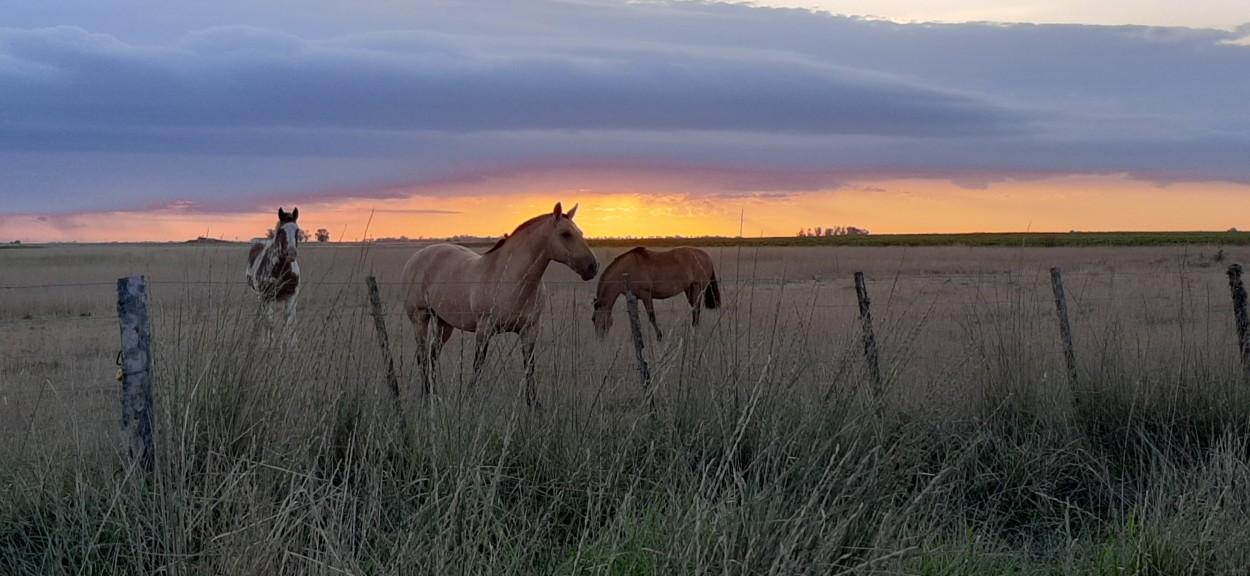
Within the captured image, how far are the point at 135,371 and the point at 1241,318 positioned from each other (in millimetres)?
7181

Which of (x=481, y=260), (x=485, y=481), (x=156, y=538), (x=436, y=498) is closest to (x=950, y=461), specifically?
(x=485, y=481)

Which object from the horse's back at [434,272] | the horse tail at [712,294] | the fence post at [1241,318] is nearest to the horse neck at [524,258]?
the horse's back at [434,272]

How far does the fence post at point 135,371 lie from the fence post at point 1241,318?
6659 millimetres

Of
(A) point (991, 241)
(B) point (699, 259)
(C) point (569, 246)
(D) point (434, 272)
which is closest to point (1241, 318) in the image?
(C) point (569, 246)

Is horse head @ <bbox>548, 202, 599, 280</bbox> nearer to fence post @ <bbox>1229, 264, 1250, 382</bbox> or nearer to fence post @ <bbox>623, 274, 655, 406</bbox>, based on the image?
fence post @ <bbox>623, 274, 655, 406</bbox>

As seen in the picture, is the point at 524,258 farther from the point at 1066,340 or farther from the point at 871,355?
the point at 1066,340

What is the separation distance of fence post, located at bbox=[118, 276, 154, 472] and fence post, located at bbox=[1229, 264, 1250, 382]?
6659 millimetres

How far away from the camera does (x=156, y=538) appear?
12.1ft

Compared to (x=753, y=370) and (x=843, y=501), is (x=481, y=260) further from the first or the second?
(x=843, y=501)

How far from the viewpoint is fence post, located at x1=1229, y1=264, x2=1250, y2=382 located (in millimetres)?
A: 6784

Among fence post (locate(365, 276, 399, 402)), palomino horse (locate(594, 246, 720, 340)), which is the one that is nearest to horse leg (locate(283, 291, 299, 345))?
fence post (locate(365, 276, 399, 402))

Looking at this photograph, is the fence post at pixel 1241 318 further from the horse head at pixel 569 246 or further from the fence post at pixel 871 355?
the horse head at pixel 569 246

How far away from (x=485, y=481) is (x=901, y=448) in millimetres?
1869

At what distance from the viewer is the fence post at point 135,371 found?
14.4 ft
